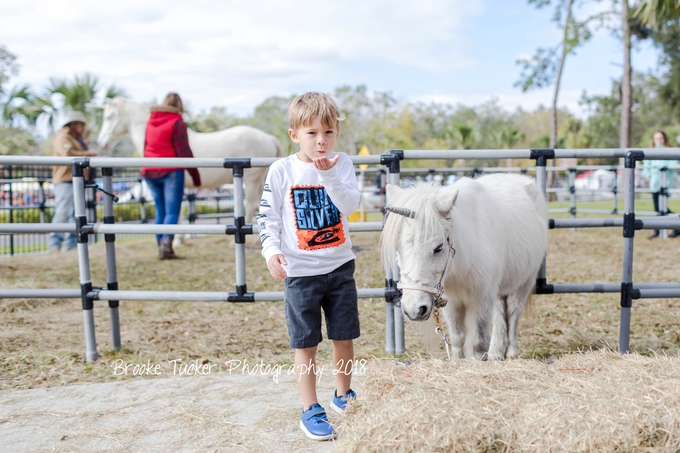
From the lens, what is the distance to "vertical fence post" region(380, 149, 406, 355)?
3410 mm

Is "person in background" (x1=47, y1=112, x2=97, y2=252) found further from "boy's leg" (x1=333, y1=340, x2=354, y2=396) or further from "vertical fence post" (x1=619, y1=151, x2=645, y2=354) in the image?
"vertical fence post" (x1=619, y1=151, x2=645, y2=354)

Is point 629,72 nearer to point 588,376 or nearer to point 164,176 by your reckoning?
point 164,176

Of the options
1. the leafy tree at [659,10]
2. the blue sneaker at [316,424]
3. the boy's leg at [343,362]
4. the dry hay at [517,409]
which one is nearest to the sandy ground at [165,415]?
the blue sneaker at [316,424]

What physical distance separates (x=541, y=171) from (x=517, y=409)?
2.11 meters

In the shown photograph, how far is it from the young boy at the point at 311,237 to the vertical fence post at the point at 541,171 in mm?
1548

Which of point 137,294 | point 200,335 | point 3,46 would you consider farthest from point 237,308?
point 3,46

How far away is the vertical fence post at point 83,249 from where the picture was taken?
359cm

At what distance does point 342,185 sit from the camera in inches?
96.9

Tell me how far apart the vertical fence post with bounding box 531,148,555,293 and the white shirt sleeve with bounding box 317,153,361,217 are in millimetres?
1505

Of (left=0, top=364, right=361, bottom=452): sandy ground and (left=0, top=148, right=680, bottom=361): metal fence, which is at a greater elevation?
(left=0, top=148, right=680, bottom=361): metal fence

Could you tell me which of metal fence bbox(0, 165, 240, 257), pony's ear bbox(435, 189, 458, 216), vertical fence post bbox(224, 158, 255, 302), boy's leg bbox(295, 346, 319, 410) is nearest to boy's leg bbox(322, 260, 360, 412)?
boy's leg bbox(295, 346, 319, 410)

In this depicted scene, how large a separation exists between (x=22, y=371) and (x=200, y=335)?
137 cm

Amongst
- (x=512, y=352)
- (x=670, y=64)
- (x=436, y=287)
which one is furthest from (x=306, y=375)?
(x=670, y=64)

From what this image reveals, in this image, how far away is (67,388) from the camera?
10.7ft
